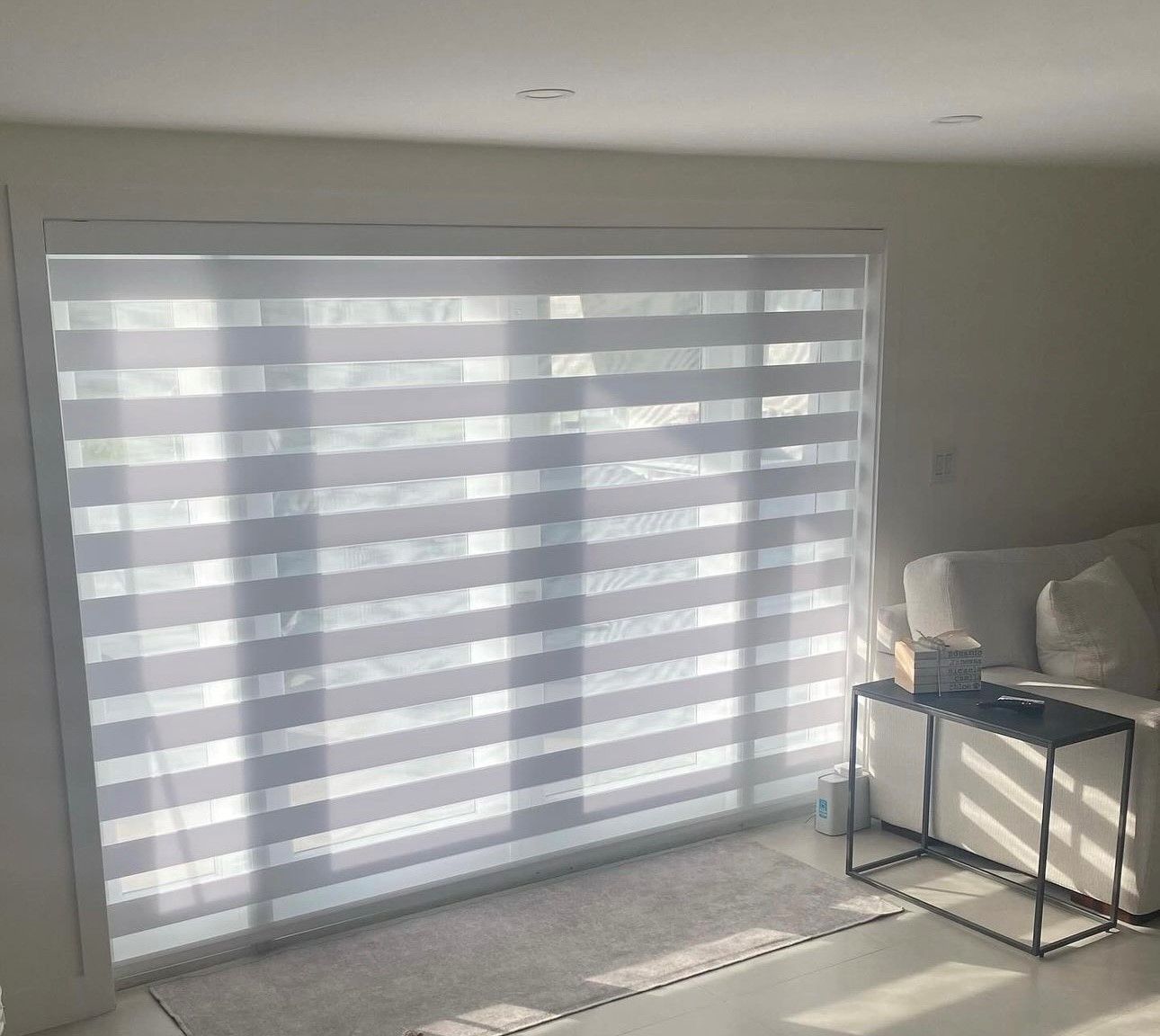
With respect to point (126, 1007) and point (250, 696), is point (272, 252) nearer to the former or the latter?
point (250, 696)

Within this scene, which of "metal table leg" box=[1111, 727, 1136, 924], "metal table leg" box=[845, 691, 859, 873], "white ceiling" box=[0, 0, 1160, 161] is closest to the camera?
→ "white ceiling" box=[0, 0, 1160, 161]

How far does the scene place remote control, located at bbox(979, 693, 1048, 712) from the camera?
11.3 ft

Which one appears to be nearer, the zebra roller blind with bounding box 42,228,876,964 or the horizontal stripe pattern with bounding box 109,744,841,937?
the zebra roller blind with bounding box 42,228,876,964

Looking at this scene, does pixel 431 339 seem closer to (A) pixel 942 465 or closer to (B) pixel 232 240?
(B) pixel 232 240

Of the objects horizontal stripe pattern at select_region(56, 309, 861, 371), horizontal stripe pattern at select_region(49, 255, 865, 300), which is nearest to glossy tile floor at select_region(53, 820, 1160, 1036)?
horizontal stripe pattern at select_region(56, 309, 861, 371)

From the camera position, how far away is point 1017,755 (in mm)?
3674

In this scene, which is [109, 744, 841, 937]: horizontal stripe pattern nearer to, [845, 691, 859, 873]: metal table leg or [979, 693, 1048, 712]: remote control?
[845, 691, 859, 873]: metal table leg

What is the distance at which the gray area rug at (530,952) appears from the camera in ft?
10.1

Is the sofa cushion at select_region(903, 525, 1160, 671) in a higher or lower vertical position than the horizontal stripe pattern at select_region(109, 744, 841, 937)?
higher

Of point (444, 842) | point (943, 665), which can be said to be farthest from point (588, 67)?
point (444, 842)

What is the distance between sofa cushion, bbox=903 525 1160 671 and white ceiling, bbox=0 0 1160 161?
1.36m

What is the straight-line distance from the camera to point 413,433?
345 centimetres

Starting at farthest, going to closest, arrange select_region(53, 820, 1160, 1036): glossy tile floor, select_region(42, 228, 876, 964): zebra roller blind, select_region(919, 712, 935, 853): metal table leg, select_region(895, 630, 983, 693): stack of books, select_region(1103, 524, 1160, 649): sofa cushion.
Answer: select_region(1103, 524, 1160, 649): sofa cushion
select_region(919, 712, 935, 853): metal table leg
select_region(895, 630, 983, 693): stack of books
select_region(42, 228, 876, 964): zebra roller blind
select_region(53, 820, 1160, 1036): glossy tile floor

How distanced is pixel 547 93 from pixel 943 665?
203 cm
